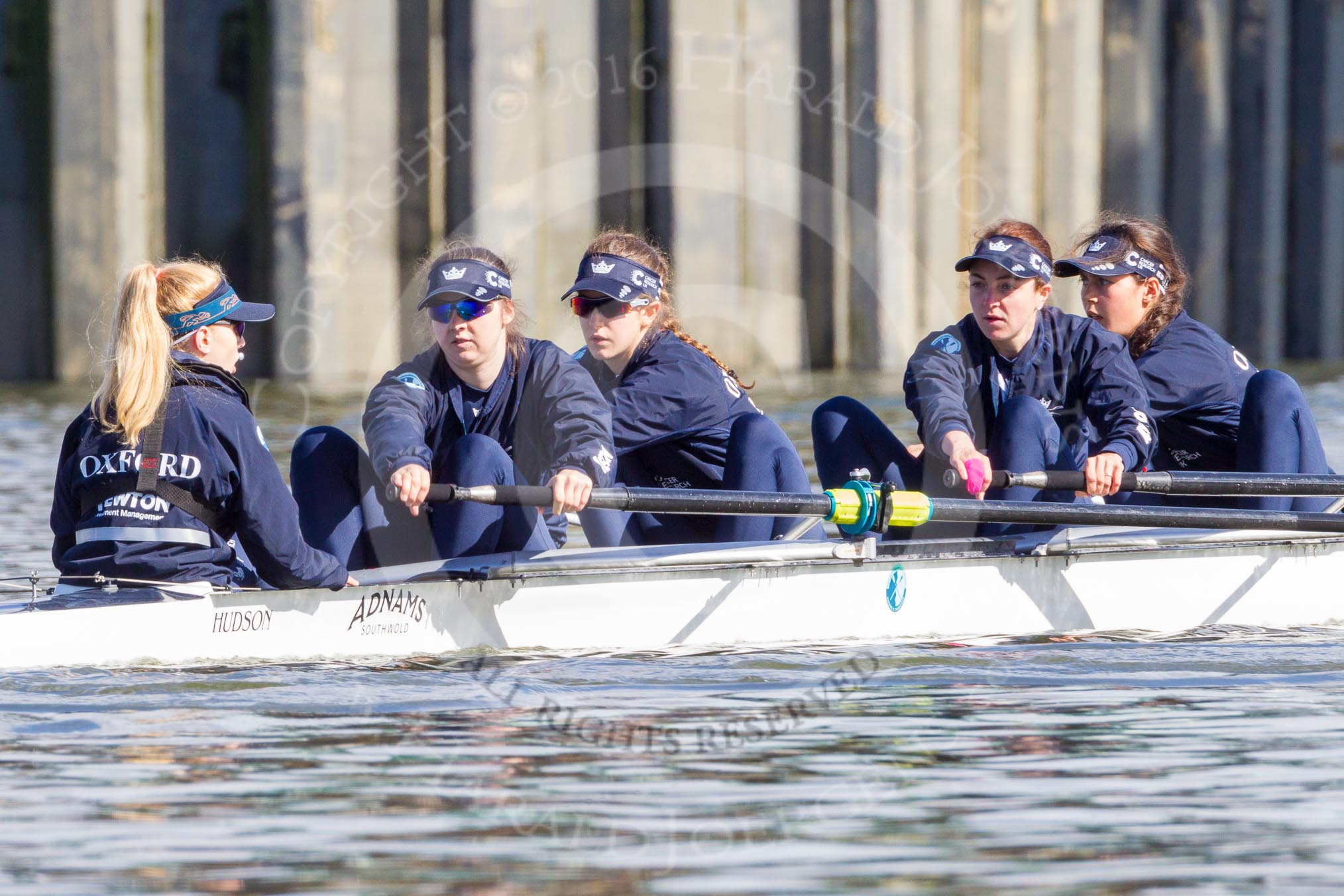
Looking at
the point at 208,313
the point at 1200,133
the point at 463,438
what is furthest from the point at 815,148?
the point at 208,313

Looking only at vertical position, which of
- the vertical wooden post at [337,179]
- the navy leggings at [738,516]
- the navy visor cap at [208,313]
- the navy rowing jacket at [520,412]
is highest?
the vertical wooden post at [337,179]

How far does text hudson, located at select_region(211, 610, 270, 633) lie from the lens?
578 centimetres

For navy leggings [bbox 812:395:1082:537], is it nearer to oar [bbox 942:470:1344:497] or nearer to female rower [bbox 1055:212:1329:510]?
oar [bbox 942:470:1344:497]

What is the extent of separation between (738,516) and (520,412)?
2.79 feet

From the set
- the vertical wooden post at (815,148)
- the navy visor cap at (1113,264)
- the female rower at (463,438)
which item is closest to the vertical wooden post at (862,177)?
the vertical wooden post at (815,148)

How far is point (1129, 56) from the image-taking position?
20.5 meters

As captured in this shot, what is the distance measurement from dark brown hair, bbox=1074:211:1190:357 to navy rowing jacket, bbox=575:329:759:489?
5.32 feet

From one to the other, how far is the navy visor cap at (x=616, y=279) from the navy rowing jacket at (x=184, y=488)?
4.95 feet

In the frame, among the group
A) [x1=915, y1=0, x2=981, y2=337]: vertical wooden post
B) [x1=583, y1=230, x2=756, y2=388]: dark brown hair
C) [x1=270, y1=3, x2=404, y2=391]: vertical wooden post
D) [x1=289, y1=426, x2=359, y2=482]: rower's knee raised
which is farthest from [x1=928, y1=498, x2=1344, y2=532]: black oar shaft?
[x1=915, y1=0, x2=981, y2=337]: vertical wooden post

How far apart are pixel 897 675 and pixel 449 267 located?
191 cm

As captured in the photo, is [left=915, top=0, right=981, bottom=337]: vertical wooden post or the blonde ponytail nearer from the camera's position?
the blonde ponytail

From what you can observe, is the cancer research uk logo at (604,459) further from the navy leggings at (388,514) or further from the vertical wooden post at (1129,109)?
the vertical wooden post at (1129,109)

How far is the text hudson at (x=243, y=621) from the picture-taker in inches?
227

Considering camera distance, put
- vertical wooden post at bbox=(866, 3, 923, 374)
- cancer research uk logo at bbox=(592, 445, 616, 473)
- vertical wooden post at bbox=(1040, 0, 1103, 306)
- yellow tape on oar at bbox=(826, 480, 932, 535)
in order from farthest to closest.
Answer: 1. vertical wooden post at bbox=(1040, 0, 1103, 306)
2. vertical wooden post at bbox=(866, 3, 923, 374)
3. yellow tape on oar at bbox=(826, 480, 932, 535)
4. cancer research uk logo at bbox=(592, 445, 616, 473)
